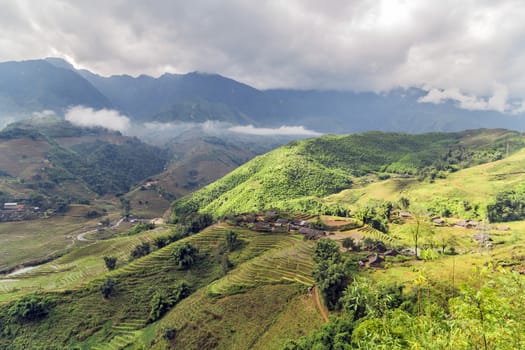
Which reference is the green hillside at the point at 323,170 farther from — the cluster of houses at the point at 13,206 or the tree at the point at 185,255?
the cluster of houses at the point at 13,206

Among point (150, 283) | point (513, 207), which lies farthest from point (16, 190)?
point (513, 207)

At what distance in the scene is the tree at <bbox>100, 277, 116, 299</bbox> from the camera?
2165 inches

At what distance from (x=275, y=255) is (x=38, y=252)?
92.2 m

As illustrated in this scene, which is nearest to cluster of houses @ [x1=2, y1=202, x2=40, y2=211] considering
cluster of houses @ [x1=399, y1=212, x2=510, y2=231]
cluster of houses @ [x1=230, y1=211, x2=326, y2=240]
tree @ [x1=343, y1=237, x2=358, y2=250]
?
cluster of houses @ [x1=230, y1=211, x2=326, y2=240]

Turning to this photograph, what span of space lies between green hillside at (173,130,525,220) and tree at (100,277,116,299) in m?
59.9

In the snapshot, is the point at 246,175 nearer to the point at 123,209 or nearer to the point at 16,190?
the point at 123,209

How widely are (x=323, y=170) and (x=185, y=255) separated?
345 feet

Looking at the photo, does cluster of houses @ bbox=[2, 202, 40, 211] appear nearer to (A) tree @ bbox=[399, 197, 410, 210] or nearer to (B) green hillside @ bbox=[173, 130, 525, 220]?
(B) green hillside @ bbox=[173, 130, 525, 220]

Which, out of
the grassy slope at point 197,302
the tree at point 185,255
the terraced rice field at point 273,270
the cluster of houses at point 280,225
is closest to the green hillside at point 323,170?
the cluster of houses at point 280,225

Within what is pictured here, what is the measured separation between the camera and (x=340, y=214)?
9025 cm

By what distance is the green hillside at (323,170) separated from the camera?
122 metres

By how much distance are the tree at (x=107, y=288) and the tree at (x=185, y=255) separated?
13.0 m

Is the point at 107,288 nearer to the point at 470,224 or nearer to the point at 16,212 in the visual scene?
the point at 470,224

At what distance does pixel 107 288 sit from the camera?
181 feet
